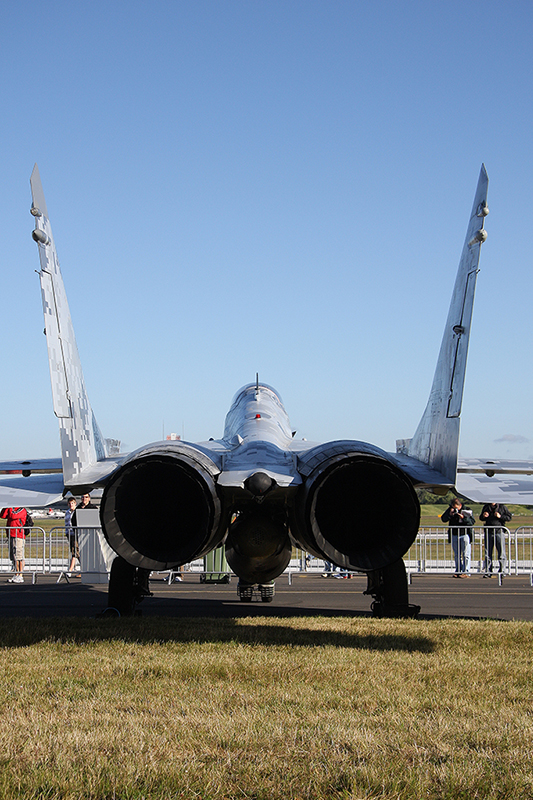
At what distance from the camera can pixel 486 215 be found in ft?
24.3

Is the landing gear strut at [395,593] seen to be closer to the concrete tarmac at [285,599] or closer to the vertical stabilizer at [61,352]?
the concrete tarmac at [285,599]

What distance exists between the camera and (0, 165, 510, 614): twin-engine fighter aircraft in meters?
6.10

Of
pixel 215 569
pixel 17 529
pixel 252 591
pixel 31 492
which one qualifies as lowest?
pixel 252 591

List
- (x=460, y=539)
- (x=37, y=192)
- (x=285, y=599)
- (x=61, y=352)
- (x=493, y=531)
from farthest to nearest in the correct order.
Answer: (x=493, y=531), (x=460, y=539), (x=285, y=599), (x=61, y=352), (x=37, y=192)

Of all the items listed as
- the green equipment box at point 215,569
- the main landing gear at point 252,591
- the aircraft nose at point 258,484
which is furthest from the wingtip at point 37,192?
the green equipment box at point 215,569

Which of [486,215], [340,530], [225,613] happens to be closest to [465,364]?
[486,215]

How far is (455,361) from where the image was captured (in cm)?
782

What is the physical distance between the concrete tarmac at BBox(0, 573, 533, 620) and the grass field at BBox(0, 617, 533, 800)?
2789 mm

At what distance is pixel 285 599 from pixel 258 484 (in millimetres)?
5990

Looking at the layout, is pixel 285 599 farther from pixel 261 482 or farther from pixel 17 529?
pixel 17 529

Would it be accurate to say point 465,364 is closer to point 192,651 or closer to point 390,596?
point 390,596

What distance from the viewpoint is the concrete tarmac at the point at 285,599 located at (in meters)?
9.77

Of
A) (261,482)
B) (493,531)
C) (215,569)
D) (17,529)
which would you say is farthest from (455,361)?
(17,529)

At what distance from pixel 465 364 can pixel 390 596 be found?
2.67 meters
